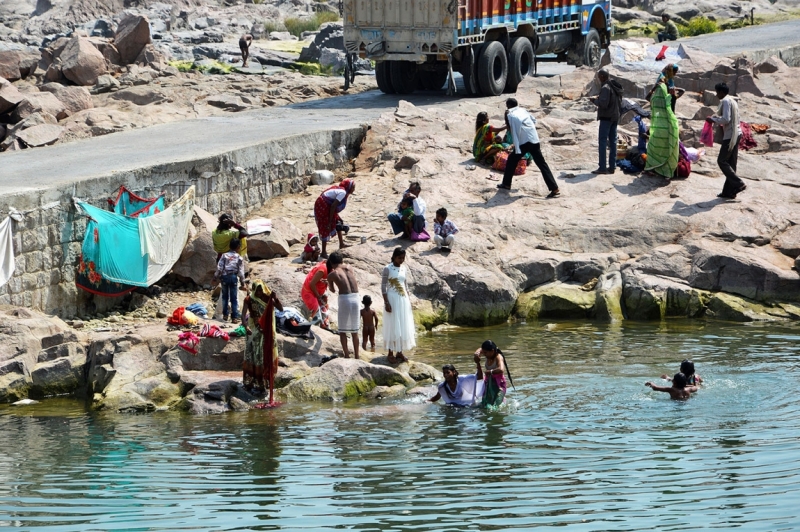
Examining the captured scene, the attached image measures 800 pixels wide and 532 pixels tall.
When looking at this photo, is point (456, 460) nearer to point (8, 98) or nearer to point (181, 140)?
point (181, 140)

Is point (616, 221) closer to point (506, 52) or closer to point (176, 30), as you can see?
point (506, 52)

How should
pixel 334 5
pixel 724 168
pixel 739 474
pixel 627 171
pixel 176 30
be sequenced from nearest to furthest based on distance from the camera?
1. pixel 739 474
2. pixel 724 168
3. pixel 627 171
4. pixel 176 30
5. pixel 334 5

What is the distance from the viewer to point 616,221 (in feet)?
57.1

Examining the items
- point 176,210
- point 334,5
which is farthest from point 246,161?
point 334,5

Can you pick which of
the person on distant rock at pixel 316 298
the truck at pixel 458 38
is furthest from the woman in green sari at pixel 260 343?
the truck at pixel 458 38

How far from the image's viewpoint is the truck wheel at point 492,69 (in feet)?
77.1

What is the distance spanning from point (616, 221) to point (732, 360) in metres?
4.20

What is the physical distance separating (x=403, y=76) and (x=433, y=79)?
72 centimetres

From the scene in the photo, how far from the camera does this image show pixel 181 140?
763 inches

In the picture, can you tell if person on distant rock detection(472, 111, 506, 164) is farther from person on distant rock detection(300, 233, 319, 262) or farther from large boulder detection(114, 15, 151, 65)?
large boulder detection(114, 15, 151, 65)

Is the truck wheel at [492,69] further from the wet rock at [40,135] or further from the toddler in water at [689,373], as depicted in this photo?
the toddler in water at [689,373]

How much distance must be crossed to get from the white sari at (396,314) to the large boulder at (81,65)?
15000 mm

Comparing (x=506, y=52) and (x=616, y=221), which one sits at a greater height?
(x=506, y=52)

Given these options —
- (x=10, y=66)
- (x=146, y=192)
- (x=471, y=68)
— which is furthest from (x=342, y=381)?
(x=10, y=66)
